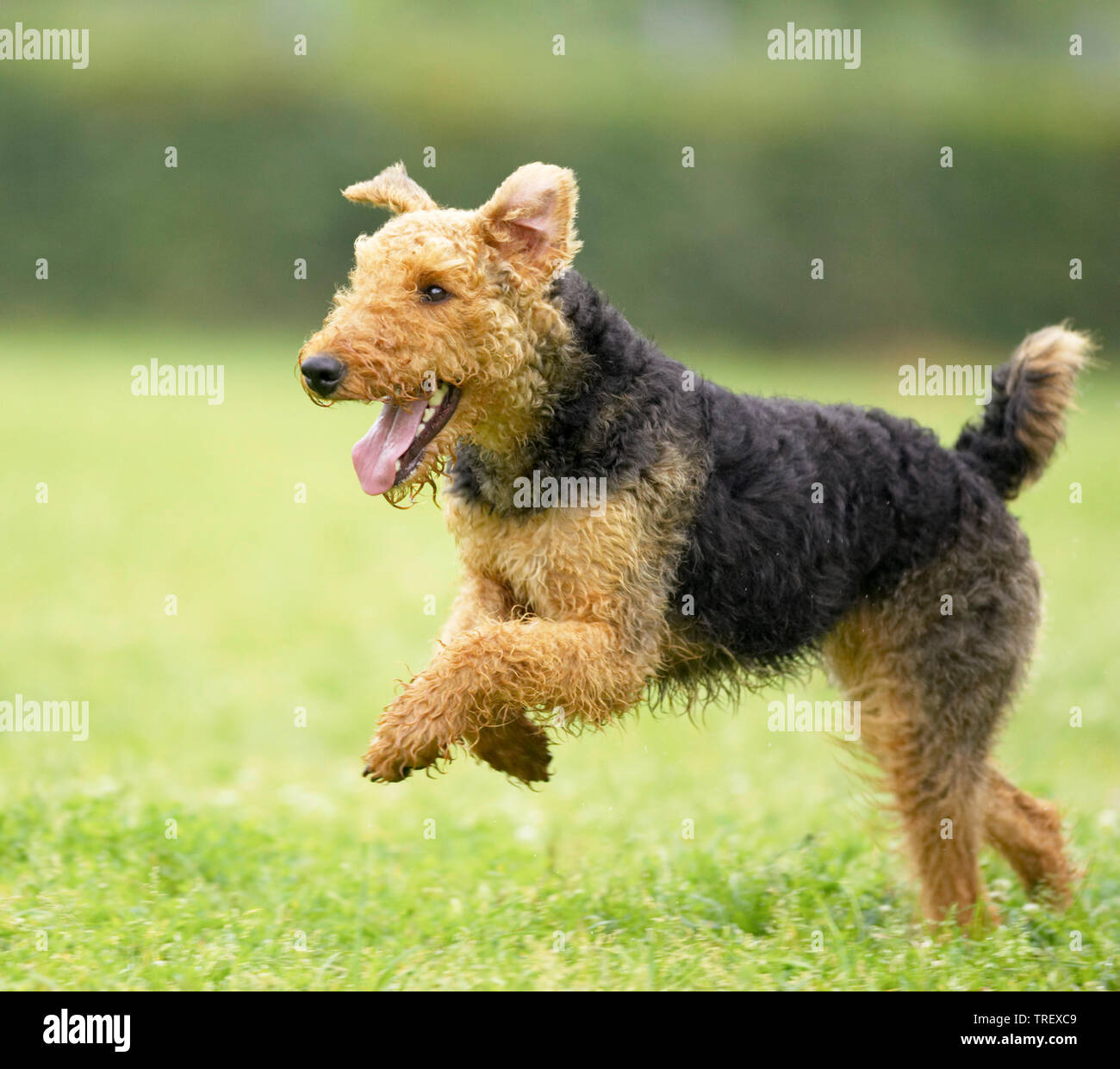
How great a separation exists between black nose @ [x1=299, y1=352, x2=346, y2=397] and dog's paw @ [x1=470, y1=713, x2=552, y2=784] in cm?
115

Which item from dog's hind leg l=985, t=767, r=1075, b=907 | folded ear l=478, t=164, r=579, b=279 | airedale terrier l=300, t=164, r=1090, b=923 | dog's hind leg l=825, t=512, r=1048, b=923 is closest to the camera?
airedale terrier l=300, t=164, r=1090, b=923

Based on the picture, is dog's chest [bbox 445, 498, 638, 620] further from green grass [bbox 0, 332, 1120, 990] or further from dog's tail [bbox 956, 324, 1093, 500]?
dog's tail [bbox 956, 324, 1093, 500]

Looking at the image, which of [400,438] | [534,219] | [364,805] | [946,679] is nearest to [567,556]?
[400,438]

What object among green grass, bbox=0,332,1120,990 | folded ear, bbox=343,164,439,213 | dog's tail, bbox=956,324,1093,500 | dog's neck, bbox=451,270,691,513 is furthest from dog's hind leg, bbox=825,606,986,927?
folded ear, bbox=343,164,439,213

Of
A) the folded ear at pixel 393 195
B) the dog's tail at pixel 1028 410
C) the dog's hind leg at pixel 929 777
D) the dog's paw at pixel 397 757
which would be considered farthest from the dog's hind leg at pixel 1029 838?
the folded ear at pixel 393 195

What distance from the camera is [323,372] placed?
3.88 metres

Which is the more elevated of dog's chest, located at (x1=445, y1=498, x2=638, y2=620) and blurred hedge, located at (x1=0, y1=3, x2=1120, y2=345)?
blurred hedge, located at (x1=0, y1=3, x2=1120, y2=345)

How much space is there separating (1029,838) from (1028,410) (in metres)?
1.70

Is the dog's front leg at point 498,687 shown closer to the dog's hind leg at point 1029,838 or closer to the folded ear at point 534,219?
the folded ear at point 534,219

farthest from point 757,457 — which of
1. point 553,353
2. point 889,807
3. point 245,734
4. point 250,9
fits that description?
point 250,9

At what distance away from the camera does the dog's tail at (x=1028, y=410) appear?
5297mm

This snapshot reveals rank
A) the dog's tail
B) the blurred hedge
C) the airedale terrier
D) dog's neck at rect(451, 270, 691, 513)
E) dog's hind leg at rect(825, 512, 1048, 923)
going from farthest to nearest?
the blurred hedge → the dog's tail → dog's hind leg at rect(825, 512, 1048, 923) → dog's neck at rect(451, 270, 691, 513) → the airedale terrier

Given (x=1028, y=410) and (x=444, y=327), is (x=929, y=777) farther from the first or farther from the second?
(x=444, y=327)

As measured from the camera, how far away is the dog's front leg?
3930 millimetres
